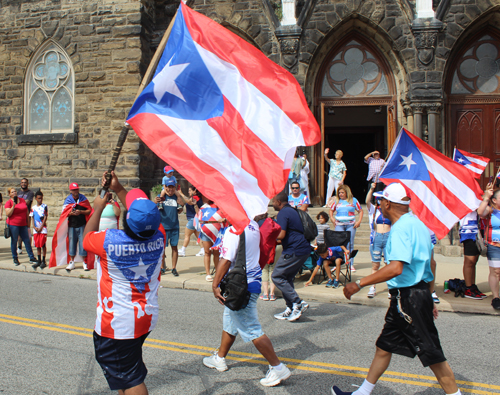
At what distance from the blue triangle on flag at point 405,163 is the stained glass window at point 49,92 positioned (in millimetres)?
12198

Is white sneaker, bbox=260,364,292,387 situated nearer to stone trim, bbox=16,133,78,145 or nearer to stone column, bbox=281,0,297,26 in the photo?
stone column, bbox=281,0,297,26

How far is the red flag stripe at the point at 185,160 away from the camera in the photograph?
3.75 m

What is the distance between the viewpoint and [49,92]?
15.8m

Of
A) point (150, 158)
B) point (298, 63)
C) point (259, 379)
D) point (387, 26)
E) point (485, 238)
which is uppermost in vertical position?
point (387, 26)

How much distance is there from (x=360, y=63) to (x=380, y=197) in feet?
42.1

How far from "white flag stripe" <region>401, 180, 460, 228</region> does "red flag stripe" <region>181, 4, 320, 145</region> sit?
2.54m

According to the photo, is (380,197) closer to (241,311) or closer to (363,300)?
(241,311)

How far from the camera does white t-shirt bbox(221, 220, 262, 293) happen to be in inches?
172

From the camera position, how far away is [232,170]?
402cm

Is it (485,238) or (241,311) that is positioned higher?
(485,238)

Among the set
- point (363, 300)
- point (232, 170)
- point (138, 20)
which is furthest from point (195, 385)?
point (138, 20)

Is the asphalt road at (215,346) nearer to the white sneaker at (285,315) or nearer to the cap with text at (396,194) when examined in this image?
the white sneaker at (285,315)

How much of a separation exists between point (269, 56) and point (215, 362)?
1212 cm

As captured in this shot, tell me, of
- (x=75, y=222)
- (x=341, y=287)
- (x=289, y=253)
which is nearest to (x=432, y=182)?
(x=289, y=253)
